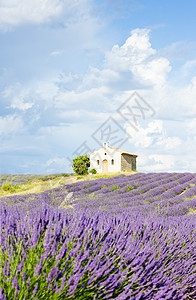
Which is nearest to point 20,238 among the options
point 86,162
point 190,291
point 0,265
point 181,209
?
point 0,265

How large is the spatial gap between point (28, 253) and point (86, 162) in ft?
92.8

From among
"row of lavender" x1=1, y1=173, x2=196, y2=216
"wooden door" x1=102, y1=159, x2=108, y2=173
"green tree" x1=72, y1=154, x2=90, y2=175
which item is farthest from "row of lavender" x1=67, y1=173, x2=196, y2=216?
"wooden door" x1=102, y1=159, x2=108, y2=173

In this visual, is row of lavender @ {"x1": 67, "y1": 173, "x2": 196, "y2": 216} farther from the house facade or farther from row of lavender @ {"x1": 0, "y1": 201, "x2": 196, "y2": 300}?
the house facade

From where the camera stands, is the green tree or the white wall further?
the white wall

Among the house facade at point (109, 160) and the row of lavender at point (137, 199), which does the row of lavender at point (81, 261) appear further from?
the house facade at point (109, 160)

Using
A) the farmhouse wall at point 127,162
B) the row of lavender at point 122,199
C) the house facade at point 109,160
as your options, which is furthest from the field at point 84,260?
the farmhouse wall at point 127,162

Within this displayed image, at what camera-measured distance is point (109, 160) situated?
3150 centimetres

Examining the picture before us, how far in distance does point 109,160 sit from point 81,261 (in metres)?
29.5

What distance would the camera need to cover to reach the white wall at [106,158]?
102ft

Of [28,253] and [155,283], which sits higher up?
[28,253]

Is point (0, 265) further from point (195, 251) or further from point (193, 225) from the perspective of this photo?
point (193, 225)

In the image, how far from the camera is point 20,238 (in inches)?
83.4

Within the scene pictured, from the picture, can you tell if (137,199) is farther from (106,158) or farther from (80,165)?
(106,158)

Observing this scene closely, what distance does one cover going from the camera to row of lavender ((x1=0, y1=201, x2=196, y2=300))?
174 cm
